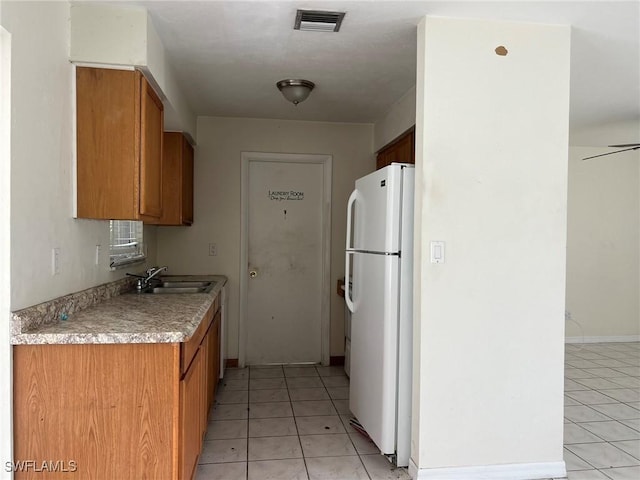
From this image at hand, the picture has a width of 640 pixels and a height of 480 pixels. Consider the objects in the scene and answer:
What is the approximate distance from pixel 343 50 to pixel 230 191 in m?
1.99

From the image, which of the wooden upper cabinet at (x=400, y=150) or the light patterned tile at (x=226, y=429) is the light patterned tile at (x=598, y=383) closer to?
the wooden upper cabinet at (x=400, y=150)

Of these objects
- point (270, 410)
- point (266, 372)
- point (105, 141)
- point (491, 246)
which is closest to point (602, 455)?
point (491, 246)

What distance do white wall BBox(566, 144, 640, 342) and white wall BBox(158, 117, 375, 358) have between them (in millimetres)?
2970

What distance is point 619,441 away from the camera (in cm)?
282

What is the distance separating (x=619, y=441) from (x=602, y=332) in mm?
3072

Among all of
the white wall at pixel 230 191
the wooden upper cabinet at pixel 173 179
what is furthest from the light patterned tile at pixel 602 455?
the wooden upper cabinet at pixel 173 179

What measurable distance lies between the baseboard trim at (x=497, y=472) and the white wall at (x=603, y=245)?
3570 millimetres

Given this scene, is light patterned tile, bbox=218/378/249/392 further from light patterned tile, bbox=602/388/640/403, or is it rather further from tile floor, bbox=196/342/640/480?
light patterned tile, bbox=602/388/640/403

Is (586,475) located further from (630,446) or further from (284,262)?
(284,262)

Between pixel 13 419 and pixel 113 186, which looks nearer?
pixel 13 419

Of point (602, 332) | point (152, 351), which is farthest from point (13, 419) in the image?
point (602, 332)

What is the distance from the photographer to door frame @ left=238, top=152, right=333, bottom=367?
167 inches

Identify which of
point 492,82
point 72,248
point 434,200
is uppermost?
point 492,82

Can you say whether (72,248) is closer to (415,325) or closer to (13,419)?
(13,419)
